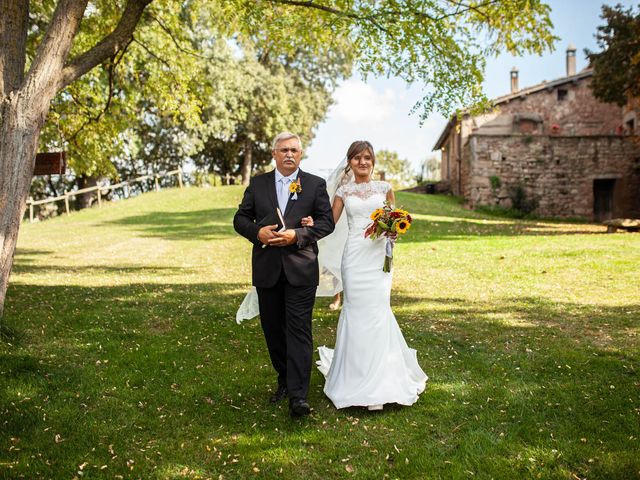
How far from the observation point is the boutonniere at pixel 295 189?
494 cm

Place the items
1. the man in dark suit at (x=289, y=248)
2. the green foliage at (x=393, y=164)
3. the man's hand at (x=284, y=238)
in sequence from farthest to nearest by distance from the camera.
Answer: the green foliage at (x=393, y=164)
the man in dark suit at (x=289, y=248)
the man's hand at (x=284, y=238)

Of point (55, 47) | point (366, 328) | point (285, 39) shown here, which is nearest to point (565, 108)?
point (285, 39)

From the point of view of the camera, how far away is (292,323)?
4.98m

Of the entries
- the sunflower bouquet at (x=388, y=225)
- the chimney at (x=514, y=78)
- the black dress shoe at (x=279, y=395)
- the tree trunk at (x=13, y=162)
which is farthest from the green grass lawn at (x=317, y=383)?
the chimney at (x=514, y=78)

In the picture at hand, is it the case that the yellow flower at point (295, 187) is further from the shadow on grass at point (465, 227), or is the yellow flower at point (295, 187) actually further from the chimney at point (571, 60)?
the chimney at point (571, 60)

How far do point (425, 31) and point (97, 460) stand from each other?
28.2ft

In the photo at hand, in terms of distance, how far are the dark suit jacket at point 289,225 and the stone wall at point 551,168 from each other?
23.9m

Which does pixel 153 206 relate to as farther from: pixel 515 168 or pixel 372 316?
pixel 372 316

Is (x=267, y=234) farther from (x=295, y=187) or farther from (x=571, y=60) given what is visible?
(x=571, y=60)

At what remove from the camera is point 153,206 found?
30172mm

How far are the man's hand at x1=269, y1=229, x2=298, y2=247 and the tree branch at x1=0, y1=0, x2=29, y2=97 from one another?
409 centimetres

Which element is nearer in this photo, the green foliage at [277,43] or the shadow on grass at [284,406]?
the shadow on grass at [284,406]

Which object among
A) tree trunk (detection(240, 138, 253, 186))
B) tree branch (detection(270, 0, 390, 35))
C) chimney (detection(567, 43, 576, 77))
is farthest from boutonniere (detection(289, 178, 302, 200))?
chimney (detection(567, 43, 576, 77))

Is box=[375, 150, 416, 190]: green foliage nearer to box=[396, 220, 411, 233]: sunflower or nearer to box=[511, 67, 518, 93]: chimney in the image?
box=[511, 67, 518, 93]: chimney
